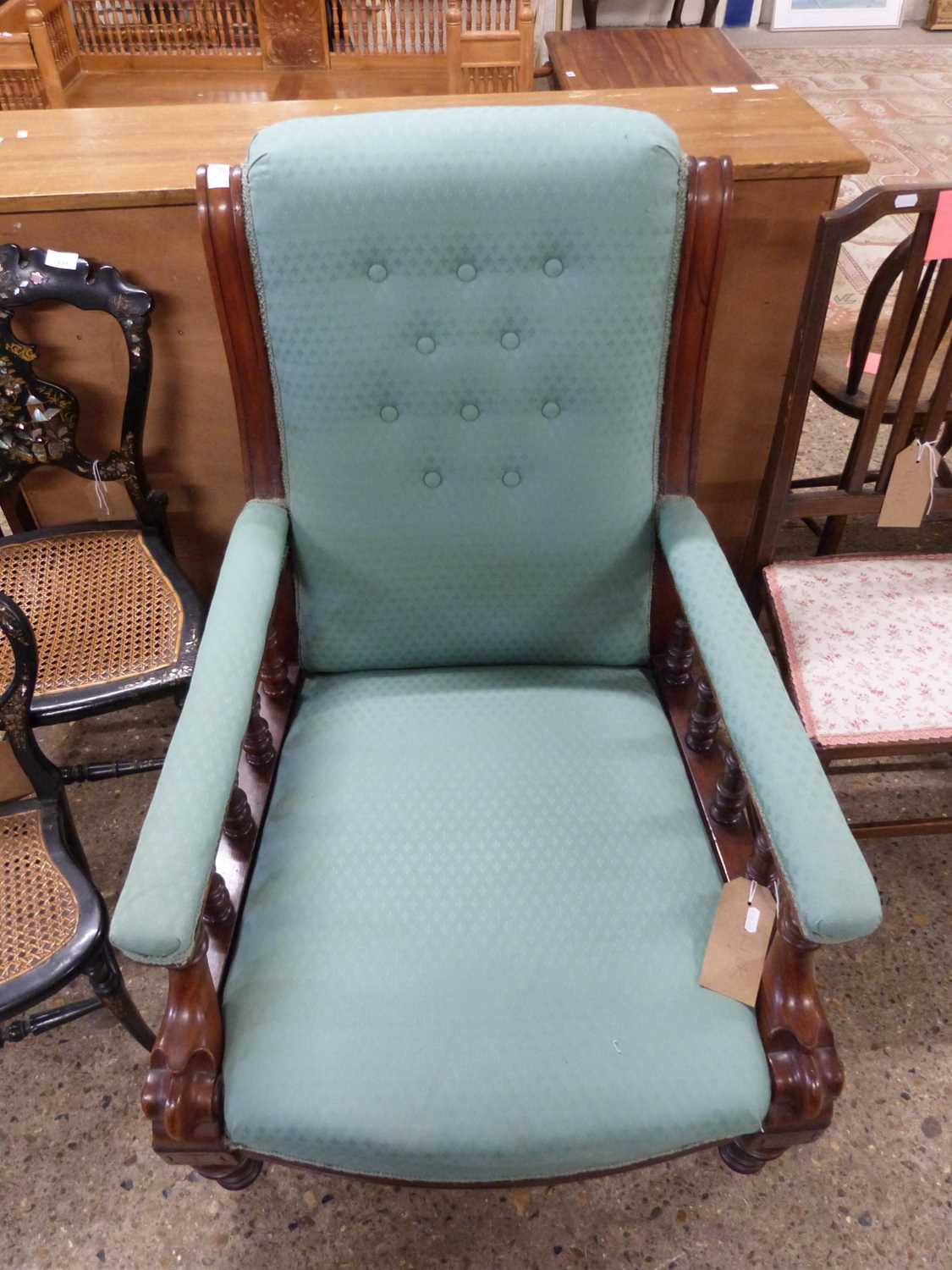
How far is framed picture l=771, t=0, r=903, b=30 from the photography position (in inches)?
221

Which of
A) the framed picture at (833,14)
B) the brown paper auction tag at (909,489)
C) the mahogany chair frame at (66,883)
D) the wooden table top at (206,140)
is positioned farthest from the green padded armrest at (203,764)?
the framed picture at (833,14)

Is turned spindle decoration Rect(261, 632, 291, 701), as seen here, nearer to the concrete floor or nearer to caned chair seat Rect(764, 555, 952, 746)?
the concrete floor

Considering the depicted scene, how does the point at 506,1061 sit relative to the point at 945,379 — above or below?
below

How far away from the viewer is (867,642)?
128 centimetres

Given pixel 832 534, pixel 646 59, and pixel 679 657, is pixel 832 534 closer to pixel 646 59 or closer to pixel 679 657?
pixel 679 657

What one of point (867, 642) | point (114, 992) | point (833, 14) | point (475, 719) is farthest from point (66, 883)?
point (833, 14)

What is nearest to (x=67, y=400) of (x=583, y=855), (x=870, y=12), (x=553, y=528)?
(x=553, y=528)

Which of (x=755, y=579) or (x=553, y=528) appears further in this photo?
(x=755, y=579)

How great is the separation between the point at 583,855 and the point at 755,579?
620 mm

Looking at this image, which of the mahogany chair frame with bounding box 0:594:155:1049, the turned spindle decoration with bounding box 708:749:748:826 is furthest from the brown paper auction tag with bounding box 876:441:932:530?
the mahogany chair frame with bounding box 0:594:155:1049

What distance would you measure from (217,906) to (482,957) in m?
0.27

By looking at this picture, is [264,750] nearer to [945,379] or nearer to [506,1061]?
[506,1061]

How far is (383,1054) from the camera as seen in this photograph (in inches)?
32.3

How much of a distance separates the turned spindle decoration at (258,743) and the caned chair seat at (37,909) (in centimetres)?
25
